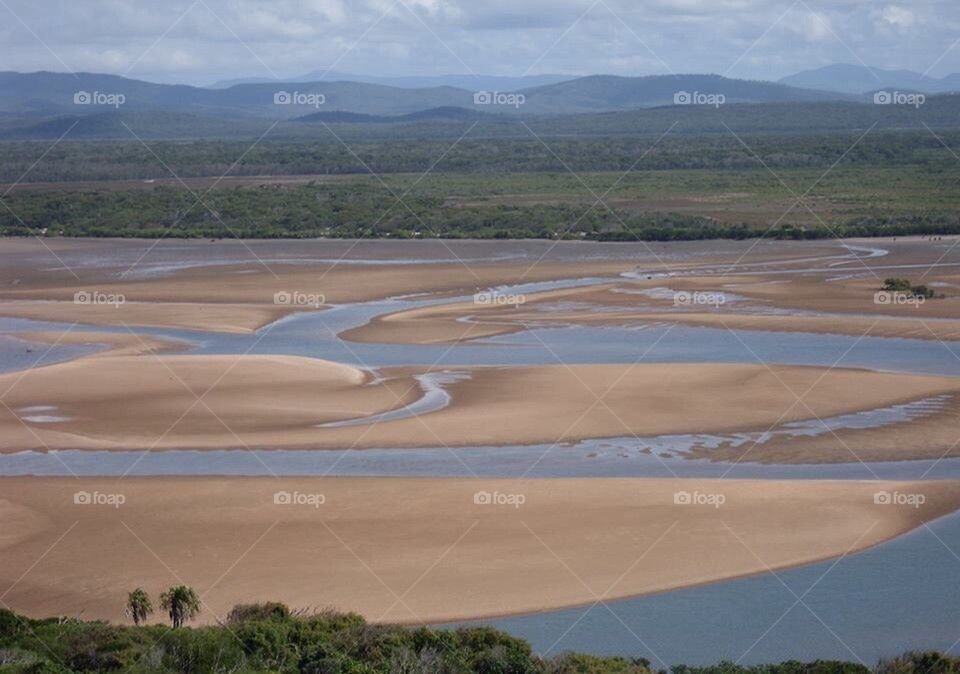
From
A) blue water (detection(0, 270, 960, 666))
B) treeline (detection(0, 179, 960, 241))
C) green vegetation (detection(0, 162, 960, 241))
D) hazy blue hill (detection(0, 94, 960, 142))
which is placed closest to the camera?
blue water (detection(0, 270, 960, 666))

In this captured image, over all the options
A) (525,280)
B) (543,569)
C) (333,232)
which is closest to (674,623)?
(543,569)

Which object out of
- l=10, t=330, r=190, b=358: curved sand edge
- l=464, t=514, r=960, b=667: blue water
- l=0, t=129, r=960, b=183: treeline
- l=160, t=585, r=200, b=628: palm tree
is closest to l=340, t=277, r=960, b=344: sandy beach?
l=10, t=330, r=190, b=358: curved sand edge

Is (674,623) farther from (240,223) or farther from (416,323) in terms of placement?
(240,223)

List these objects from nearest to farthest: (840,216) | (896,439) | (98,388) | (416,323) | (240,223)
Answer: (896,439), (98,388), (416,323), (840,216), (240,223)

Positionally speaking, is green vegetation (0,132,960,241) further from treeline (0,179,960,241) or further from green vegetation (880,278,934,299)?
green vegetation (880,278,934,299)

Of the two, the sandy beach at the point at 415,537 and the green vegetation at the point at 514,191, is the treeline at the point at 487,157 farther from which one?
the sandy beach at the point at 415,537
